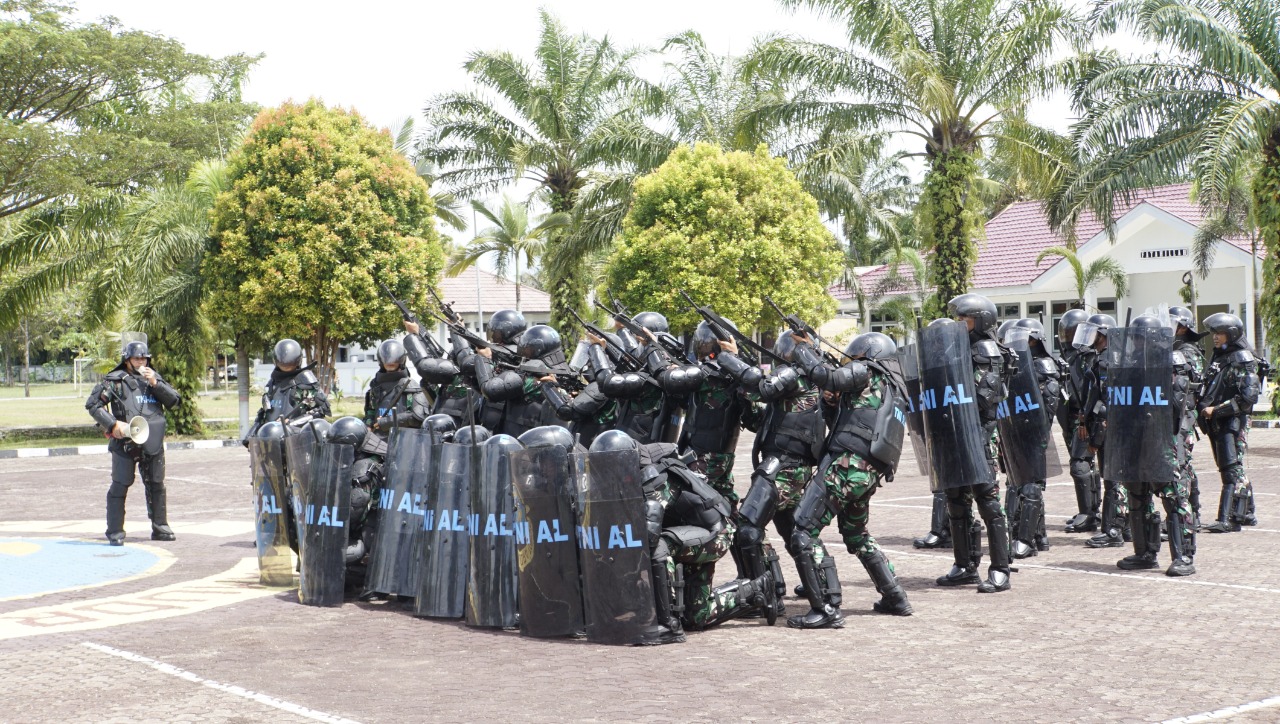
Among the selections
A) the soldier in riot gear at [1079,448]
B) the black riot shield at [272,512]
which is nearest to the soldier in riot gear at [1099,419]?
the soldier in riot gear at [1079,448]

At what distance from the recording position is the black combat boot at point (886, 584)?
7.82 metres

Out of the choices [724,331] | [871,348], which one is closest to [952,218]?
[724,331]

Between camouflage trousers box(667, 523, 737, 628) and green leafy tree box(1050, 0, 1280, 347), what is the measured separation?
572 inches

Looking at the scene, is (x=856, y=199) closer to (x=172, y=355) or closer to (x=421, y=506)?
(x=172, y=355)

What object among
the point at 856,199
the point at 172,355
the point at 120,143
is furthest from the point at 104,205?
the point at 856,199

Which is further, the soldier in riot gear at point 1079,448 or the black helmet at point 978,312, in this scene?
the soldier in riot gear at point 1079,448

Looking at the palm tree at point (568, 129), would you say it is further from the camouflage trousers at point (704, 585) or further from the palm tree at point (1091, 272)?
the camouflage trousers at point (704, 585)

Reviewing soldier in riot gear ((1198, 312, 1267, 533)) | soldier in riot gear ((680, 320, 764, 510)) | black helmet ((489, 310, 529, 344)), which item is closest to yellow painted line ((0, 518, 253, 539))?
black helmet ((489, 310, 529, 344))

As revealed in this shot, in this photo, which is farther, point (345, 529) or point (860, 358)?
point (345, 529)

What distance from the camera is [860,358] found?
311 inches

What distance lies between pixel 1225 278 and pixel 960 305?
88.8 ft

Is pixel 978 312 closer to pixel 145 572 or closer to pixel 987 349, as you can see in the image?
pixel 987 349

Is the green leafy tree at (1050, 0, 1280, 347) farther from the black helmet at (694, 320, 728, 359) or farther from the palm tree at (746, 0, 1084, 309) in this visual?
the black helmet at (694, 320, 728, 359)

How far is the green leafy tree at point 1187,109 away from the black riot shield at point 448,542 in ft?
49.0
